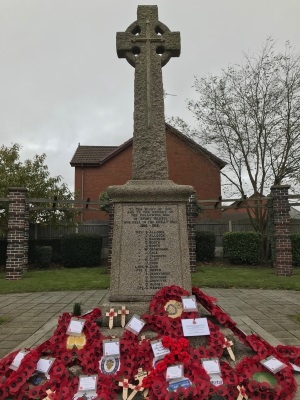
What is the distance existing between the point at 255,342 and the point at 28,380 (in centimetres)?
217

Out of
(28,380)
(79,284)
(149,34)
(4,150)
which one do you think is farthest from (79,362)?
(4,150)

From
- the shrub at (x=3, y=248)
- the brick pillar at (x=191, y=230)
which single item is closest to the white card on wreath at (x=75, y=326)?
the brick pillar at (x=191, y=230)

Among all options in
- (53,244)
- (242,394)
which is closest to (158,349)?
(242,394)

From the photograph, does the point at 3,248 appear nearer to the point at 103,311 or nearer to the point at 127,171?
the point at 127,171

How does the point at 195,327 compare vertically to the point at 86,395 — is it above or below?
above

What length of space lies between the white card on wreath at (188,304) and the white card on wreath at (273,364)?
0.79 m

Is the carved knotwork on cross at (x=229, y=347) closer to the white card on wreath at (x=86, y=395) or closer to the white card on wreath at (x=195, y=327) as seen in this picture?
the white card on wreath at (x=195, y=327)

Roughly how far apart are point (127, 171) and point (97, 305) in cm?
1649

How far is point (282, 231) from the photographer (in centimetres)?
1092

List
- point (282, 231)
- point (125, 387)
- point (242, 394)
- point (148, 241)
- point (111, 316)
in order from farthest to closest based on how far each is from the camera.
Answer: point (282, 231) < point (148, 241) < point (111, 316) < point (125, 387) < point (242, 394)

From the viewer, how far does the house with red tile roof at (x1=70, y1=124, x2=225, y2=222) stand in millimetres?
21656

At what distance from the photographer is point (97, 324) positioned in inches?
144

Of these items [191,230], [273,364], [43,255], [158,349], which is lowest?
[273,364]

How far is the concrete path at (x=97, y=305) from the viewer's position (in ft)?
14.6
